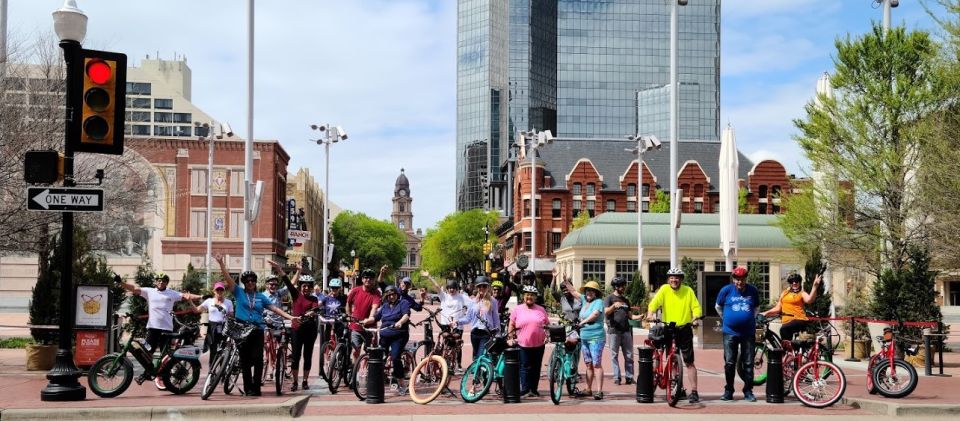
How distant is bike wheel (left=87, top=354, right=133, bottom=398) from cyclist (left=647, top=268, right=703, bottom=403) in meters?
7.29

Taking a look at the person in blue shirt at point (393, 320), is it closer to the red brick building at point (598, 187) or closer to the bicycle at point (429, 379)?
the bicycle at point (429, 379)

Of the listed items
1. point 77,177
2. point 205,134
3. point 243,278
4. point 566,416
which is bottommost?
point 566,416

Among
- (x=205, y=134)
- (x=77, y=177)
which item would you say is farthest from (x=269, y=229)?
(x=77, y=177)

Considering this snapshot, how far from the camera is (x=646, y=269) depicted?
219 feet

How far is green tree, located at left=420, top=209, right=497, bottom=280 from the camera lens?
11575 centimetres

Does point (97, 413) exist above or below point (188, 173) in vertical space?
below

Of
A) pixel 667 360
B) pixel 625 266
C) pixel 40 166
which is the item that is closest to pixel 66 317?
pixel 40 166

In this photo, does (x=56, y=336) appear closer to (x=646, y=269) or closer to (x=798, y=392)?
(x=798, y=392)

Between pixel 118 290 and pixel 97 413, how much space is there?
13.4 metres

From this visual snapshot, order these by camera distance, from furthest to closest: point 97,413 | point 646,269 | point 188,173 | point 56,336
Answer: point 188,173
point 646,269
point 56,336
point 97,413

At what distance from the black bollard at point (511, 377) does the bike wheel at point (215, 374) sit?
12.7 ft

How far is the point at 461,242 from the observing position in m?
116

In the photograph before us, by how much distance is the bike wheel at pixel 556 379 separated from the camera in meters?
13.8

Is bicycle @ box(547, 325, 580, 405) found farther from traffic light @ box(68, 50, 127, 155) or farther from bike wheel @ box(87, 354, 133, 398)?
traffic light @ box(68, 50, 127, 155)
